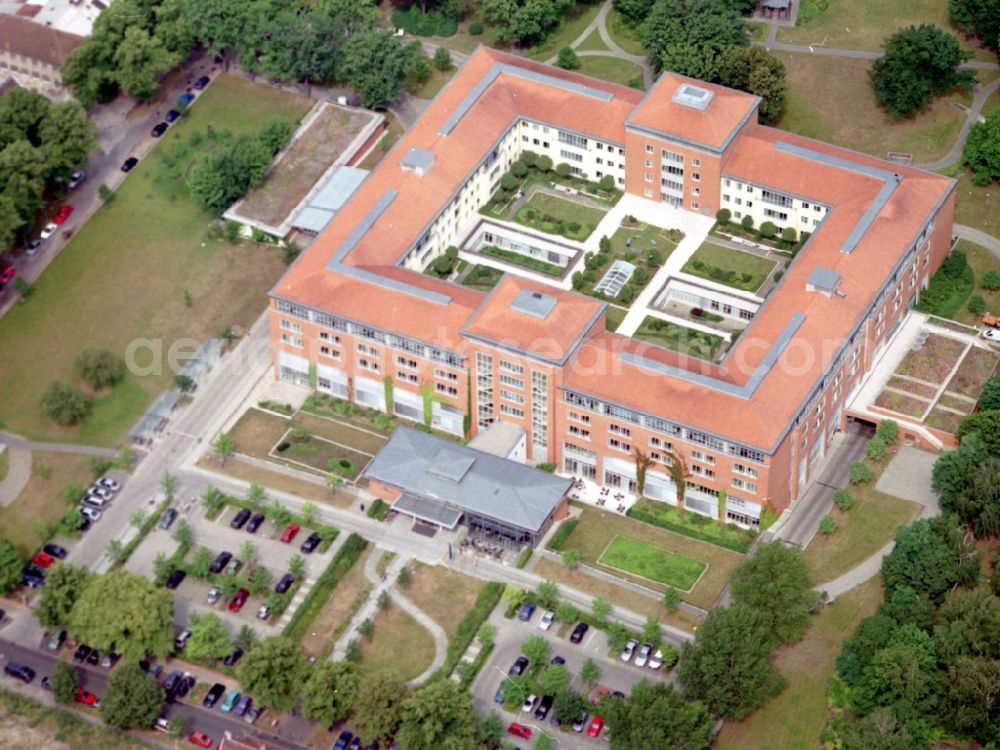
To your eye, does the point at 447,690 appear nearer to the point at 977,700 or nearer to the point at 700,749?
the point at 700,749

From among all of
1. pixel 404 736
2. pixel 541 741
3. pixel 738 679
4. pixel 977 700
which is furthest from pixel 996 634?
pixel 404 736

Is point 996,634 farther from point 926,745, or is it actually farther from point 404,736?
point 404,736

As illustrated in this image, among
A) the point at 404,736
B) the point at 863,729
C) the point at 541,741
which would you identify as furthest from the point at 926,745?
the point at 404,736

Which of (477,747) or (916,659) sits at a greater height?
(916,659)

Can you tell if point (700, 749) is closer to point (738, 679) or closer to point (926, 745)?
point (738, 679)

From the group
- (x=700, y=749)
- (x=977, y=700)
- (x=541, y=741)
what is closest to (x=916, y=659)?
(x=977, y=700)

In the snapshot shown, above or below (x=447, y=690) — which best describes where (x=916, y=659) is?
above

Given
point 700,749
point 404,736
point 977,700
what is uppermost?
point 977,700
